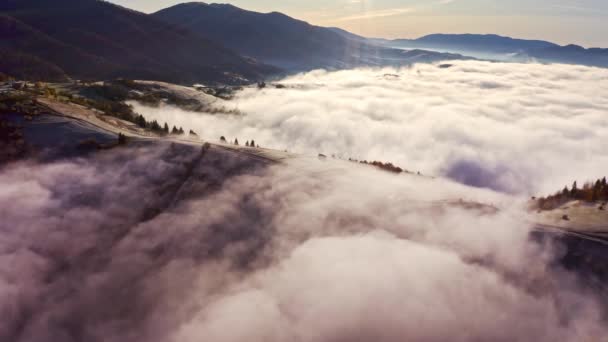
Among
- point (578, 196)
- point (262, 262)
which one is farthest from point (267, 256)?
point (578, 196)

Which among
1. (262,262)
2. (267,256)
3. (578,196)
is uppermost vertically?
(578,196)

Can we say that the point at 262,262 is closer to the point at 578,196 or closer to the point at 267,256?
the point at 267,256

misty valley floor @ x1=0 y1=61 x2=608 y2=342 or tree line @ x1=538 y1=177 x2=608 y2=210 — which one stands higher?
tree line @ x1=538 y1=177 x2=608 y2=210

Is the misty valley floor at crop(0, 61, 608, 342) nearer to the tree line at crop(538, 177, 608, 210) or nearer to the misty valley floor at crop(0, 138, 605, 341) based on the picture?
the misty valley floor at crop(0, 138, 605, 341)

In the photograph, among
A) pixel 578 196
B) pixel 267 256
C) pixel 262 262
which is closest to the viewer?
pixel 262 262

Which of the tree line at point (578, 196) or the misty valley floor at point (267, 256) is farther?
the tree line at point (578, 196)

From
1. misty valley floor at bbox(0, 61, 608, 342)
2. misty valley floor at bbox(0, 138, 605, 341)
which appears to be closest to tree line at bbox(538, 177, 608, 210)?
misty valley floor at bbox(0, 61, 608, 342)

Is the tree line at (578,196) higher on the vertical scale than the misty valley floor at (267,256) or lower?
higher

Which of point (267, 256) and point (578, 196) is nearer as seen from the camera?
point (267, 256)

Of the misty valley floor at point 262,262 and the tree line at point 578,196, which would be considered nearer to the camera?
the misty valley floor at point 262,262

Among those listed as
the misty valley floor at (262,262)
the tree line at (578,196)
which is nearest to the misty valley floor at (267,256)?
the misty valley floor at (262,262)

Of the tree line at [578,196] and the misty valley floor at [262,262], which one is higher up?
the tree line at [578,196]

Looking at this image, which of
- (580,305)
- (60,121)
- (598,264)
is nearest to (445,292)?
(580,305)

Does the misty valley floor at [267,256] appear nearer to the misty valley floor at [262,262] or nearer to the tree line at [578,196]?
the misty valley floor at [262,262]
